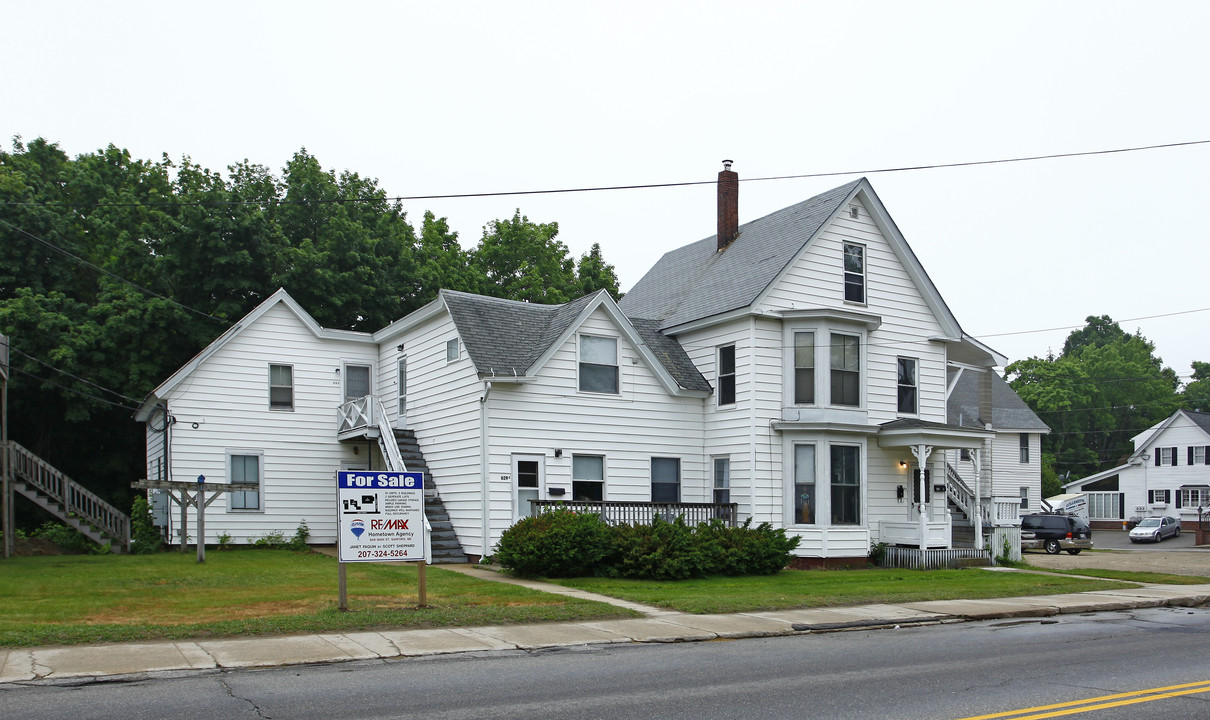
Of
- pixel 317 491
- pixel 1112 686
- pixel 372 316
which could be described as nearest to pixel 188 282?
pixel 372 316

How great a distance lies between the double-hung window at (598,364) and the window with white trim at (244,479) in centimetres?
973

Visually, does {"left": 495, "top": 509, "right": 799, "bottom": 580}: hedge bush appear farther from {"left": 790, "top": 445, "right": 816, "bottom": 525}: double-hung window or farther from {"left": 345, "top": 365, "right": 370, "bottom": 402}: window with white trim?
{"left": 345, "top": 365, "right": 370, "bottom": 402}: window with white trim

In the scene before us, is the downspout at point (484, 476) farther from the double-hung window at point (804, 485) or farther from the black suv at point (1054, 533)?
the black suv at point (1054, 533)

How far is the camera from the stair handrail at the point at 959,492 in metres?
28.4

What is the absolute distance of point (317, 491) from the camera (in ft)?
95.3

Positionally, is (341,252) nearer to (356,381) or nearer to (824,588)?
(356,381)

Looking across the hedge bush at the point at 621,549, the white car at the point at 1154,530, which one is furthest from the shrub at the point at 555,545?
the white car at the point at 1154,530

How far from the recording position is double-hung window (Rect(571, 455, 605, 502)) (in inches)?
977

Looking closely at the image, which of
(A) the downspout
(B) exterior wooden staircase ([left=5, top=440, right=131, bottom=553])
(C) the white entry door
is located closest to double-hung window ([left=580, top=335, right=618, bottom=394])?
(C) the white entry door

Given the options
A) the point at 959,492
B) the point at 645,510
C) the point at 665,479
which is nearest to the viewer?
the point at 645,510

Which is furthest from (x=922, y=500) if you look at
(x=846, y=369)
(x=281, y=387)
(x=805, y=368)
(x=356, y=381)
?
(x=281, y=387)

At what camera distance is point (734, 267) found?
2820cm

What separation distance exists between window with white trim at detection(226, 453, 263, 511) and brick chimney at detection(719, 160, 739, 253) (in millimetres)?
14751

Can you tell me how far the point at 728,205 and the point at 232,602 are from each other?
20.0 meters
